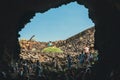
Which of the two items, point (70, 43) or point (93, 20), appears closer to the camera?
point (93, 20)

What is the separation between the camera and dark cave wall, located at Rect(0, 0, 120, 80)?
28.5m

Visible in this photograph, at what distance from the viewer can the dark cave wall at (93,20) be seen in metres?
28.5

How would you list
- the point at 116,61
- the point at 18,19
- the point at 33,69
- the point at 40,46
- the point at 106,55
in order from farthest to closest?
the point at 40,46, the point at 33,69, the point at 18,19, the point at 106,55, the point at 116,61

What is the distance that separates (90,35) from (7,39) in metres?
39.8

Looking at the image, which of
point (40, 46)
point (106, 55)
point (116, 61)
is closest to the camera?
point (116, 61)

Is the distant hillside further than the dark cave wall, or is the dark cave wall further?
the distant hillside

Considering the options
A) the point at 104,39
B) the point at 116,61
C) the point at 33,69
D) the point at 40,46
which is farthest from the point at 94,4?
the point at 40,46

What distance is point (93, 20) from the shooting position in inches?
1258

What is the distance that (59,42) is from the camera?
72188 mm

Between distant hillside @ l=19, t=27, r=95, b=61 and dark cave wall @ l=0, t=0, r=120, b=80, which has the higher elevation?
distant hillside @ l=19, t=27, r=95, b=61

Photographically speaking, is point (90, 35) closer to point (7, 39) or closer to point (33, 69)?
point (33, 69)

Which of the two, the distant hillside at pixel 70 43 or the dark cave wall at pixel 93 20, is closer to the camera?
the dark cave wall at pixel 93 20

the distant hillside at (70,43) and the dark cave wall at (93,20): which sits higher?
the distant hillside at (70,43)

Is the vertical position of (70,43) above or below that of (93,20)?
above
